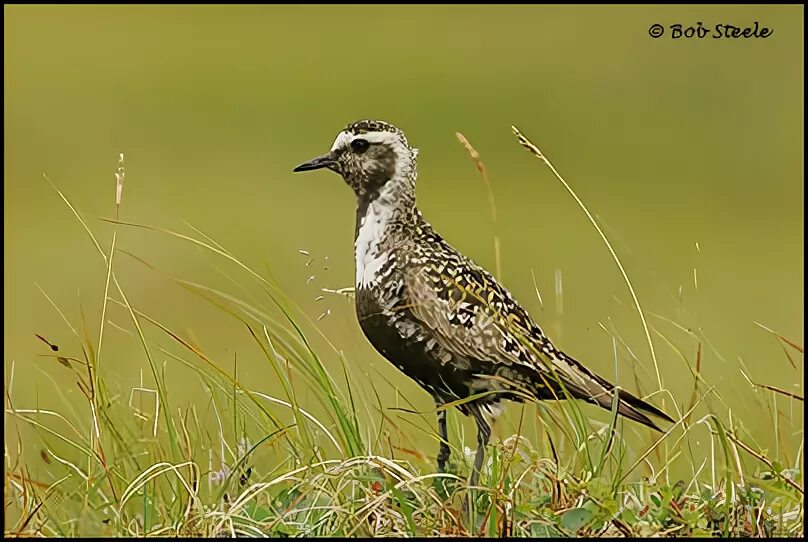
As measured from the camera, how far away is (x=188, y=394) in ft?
31.2

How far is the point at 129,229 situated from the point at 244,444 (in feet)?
34.8

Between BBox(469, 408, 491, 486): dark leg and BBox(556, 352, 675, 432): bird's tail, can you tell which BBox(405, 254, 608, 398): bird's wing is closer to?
BBox(556, 352, 675, 432): bird's tail

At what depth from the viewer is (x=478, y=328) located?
3420 millimetres

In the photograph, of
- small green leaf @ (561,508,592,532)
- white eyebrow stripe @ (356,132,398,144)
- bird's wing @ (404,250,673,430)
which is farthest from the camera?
white eyebrow stripe @ (356,132,398,144)

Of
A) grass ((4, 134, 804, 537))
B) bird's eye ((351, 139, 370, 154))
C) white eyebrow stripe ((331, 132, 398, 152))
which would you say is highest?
white eyebrow stripe ((331, 132, 398, 152))

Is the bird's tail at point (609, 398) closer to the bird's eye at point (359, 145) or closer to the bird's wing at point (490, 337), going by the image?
the bird's wing at point (490, 337)

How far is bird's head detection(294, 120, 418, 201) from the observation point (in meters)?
3.55

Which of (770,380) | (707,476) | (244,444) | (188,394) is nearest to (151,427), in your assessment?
(244,444)

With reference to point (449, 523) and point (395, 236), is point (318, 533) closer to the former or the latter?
point (449, 523)

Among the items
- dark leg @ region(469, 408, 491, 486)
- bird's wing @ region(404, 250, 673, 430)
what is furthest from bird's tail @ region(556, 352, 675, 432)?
dark leg @ region(469, 408, 491, 486)

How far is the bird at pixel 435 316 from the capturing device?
3396 mm

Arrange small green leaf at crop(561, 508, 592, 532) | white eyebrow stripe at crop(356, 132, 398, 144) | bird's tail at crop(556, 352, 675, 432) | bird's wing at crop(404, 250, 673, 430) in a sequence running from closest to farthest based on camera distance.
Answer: small green leaf at crop(561, 508, 592, 532), bird's tail at crop(556, 352, 675, 432), bird's wing at crop(404, 250, 673, 430), white eyebrow stripe at crop(356, 132, 398, 144)

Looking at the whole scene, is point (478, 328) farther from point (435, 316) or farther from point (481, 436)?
point (481, 436)

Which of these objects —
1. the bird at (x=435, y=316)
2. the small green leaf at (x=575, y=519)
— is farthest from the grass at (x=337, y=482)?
the bird at (x=435, y=316)
